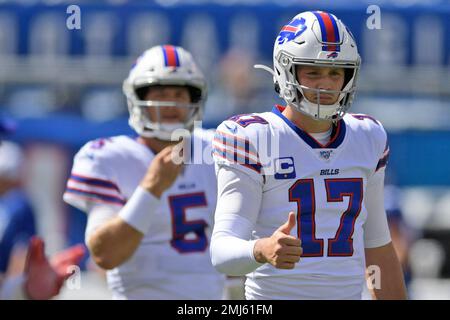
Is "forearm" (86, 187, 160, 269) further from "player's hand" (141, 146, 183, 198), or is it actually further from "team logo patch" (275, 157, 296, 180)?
"team logo patch" (275, 157, 296, 180)

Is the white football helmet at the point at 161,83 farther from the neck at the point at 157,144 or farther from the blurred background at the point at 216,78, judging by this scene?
the blurred background at the point at 216,78

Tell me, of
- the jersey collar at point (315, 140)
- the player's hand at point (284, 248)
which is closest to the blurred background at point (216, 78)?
the jersey collar at point (315, 140)

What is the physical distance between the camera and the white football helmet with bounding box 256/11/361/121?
12.6ft

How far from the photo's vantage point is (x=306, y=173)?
12.5ft

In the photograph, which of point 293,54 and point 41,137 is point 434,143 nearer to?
point 41,137

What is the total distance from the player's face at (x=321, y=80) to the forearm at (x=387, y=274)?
60 centimetres

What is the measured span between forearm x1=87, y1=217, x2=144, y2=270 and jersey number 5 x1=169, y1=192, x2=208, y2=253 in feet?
0.70

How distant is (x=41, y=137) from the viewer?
952cm

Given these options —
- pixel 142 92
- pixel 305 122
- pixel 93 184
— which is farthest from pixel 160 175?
pixel 305 122

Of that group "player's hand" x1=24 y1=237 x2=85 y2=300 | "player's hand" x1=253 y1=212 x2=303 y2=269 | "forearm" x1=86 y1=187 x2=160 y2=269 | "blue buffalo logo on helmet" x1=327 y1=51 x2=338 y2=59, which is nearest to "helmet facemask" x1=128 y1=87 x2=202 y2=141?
"forearm" x1=86 y1=187 x2=160 y2=269

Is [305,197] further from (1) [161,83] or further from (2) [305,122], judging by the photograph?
(1) [161,83]

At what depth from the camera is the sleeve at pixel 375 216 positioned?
400 centimetres

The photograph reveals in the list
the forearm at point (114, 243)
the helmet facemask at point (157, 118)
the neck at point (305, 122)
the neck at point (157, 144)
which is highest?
the neck at point (305, 122)
